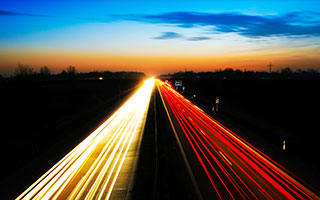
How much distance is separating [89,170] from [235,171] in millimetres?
7657

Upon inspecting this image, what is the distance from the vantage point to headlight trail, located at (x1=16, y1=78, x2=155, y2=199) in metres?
10.1

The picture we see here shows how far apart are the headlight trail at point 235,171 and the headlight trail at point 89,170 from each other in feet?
13.9

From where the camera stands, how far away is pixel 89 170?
12.4 metres

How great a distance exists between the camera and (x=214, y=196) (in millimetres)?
9516

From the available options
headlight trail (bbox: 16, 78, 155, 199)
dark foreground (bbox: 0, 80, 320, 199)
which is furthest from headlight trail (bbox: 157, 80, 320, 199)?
headlight trail (bbox: 16, 78, 155, 199)

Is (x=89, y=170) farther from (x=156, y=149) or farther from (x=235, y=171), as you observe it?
(x=235, y=171)

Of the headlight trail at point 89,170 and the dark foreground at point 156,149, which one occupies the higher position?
the headlight trail at point 89,170

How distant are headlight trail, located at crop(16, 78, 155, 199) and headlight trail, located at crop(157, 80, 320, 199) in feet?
13.9

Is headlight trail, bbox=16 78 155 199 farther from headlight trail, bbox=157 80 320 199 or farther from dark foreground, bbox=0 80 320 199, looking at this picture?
headlight trail, bbox=157 80 320 199

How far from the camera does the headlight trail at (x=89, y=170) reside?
10.1m

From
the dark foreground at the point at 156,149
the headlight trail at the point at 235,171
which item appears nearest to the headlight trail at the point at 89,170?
the dark foreground at the point at 156,149

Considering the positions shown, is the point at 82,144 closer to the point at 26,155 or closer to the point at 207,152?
the point at 26,155

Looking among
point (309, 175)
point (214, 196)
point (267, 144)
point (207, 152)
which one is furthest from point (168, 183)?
point (267, 144)

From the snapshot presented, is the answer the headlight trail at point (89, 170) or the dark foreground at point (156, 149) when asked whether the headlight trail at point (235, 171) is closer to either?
the dark foreground at point (156, 149)
